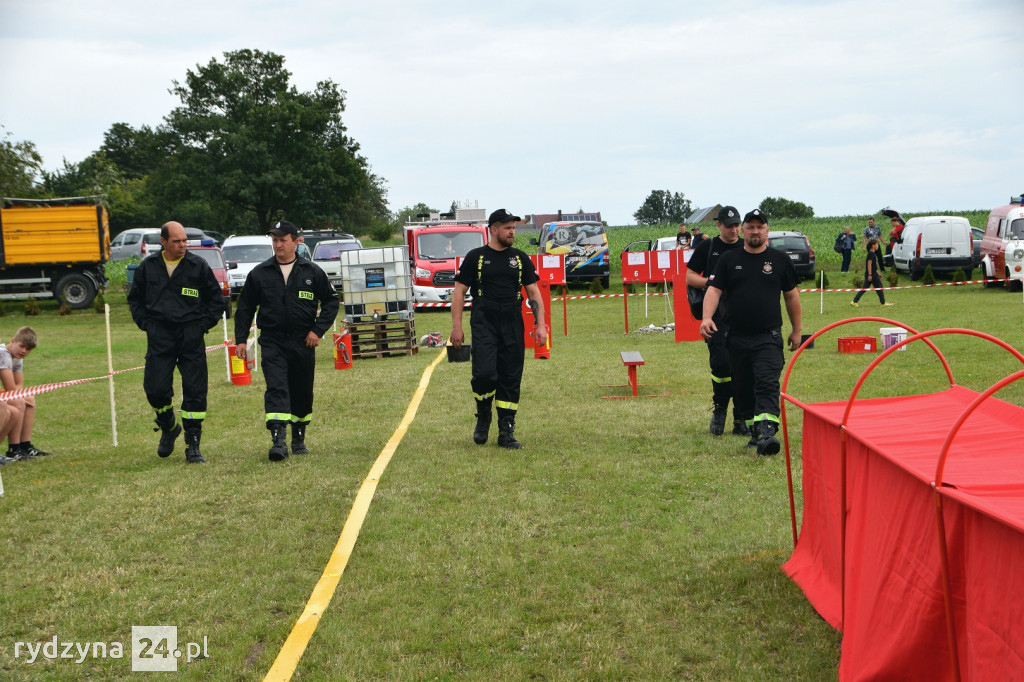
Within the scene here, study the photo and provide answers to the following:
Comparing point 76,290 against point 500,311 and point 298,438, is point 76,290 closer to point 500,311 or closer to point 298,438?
point 298,438

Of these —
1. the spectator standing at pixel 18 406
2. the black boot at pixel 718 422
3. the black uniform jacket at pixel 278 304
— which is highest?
the black uniform jacket at pixel 278 304

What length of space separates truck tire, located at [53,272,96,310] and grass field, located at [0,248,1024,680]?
16.9m

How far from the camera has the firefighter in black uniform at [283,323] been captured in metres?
8.03

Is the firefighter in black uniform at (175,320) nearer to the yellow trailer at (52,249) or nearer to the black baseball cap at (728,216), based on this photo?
the black baseball cap at (728,216)

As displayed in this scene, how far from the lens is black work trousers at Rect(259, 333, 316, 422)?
802 cm

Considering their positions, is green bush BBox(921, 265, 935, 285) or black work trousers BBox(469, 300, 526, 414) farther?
green bush BBox(921, 265, 935, 285)

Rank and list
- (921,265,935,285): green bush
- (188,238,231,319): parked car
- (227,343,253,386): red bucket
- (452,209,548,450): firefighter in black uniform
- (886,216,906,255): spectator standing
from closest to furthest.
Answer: (452,209,548,450): firefighter in black uniform
(227,343,253,386): red bucket
(188,238,231,319): parked car
(921,265,935,285): green bush
(886,216,906,255): spectator standing

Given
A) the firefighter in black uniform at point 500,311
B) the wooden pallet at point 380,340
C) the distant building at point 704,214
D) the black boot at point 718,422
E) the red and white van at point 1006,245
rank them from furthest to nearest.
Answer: the distant building at point 704,214 → the red and white van at point 1006,245 → the wooden pallet at point 380,340 → the black boot at point 718,422 → the firefighter in black uniform at point 500,311

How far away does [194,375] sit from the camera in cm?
791

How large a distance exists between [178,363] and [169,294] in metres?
0.58

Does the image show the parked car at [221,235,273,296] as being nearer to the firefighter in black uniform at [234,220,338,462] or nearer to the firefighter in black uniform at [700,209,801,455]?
the firefighter in black uniform at [234,220,338,462]

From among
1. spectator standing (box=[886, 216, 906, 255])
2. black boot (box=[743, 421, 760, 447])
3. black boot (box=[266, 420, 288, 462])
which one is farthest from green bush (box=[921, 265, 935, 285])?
black boot (box=[266, 420, 288, 462])

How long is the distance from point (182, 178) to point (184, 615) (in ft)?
174

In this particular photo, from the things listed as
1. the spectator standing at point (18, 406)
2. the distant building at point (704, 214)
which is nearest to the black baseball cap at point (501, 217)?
the spectator standing at point (18, 406)
